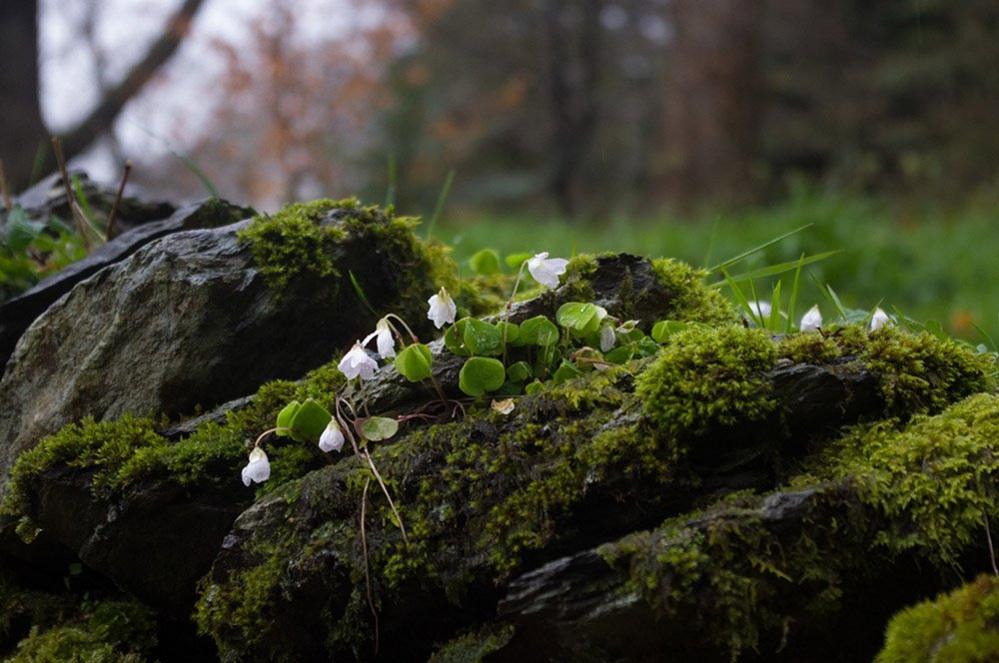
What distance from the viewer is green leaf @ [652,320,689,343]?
252 cm

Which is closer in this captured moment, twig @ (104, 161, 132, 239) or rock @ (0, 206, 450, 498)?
rock @ (0, 206, 450, 498)

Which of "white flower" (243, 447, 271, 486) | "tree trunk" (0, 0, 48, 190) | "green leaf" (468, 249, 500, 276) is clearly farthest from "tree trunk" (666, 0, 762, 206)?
"white flower" (243, 447, 271, 486)

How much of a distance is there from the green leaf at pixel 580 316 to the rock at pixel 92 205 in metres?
2.46

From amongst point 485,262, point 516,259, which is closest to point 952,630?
point 516,259

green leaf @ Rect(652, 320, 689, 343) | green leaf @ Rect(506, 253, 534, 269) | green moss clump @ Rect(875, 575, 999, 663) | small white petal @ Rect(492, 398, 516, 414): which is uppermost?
green leaf @ Rect(506, 253, 534, 269)

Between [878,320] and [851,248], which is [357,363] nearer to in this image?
[878,320]

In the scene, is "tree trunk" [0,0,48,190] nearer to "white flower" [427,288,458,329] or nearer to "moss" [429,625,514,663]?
"white flower" [427,288,458,329]

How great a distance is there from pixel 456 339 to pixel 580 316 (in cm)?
34

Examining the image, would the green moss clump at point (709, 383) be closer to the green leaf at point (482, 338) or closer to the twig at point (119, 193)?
the green leaf at point (482, 338)

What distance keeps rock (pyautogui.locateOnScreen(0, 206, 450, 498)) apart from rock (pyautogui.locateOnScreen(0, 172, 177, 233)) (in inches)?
53.6

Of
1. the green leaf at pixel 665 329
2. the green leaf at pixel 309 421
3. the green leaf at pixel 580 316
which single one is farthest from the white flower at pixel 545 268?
the green leaf at pixel 309 421

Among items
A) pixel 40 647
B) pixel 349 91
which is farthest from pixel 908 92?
pixel 40 647

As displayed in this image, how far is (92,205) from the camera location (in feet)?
14.1

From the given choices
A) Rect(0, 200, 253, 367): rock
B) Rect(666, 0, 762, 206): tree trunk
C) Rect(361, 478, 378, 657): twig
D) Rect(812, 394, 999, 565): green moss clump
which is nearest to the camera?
Rect(812, 394, 999, 565): green moss clump
